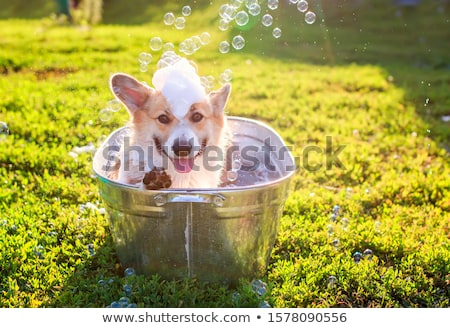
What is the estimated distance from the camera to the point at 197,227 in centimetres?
234

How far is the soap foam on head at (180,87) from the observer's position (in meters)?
2.49

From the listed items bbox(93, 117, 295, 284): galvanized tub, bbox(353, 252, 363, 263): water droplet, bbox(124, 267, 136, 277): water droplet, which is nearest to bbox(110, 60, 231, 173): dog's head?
bbox(93, 117, 295, 284): galvanized tub

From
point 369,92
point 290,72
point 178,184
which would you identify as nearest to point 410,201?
point 178,184

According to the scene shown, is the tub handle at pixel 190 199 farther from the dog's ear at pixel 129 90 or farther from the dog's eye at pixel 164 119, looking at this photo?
the dog's ear at pixel 129 90

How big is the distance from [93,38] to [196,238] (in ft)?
19.3

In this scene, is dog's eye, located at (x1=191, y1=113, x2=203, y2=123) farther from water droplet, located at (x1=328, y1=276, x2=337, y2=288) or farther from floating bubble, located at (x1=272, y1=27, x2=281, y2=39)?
floating bubble, located at (x1=272, y1=27, x2=281, y2=39)

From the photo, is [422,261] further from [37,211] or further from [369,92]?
[369,92]

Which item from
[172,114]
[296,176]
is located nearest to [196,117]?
[172,114]

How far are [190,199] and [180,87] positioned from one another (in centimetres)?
56

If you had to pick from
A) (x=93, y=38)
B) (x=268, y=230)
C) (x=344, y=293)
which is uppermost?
(x=93, y=38)

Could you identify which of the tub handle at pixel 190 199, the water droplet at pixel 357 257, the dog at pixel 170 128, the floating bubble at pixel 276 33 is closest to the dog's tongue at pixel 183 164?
the dog at pixel 170 128

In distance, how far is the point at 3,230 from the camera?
2883 mm

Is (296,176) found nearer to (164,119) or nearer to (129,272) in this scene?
(164,119)

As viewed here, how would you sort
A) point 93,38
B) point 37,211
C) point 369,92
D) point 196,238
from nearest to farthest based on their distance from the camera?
point 196,238
point 37,211
point 369,92
point 93,38
